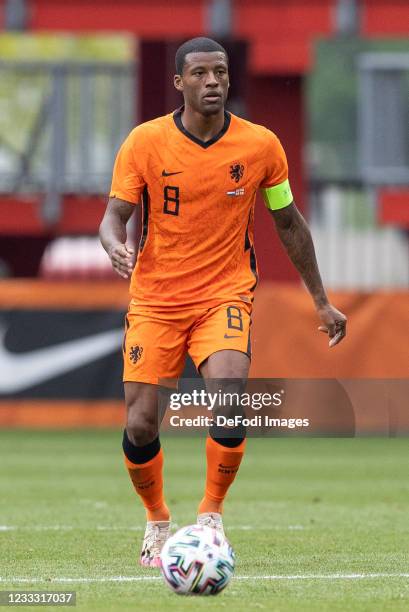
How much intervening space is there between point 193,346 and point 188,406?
510mm

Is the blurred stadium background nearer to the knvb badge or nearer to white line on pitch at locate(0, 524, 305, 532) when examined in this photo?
white line on pitch at locate(0, 524, 305, 532)

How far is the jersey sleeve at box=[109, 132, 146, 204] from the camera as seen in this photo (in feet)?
26.8

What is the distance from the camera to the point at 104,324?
60.7 feet

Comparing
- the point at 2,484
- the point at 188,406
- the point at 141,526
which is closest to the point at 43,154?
the point at 2,484

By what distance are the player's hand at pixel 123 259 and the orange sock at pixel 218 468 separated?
1.07 meters

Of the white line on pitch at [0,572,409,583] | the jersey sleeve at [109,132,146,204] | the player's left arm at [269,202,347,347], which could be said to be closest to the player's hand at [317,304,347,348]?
the player's left arm at [269,202,347,347]

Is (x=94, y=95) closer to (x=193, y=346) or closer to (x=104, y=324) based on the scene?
(x=104, y=324)

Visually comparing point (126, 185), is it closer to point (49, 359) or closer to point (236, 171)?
point (236, 171)

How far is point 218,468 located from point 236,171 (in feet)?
4.79

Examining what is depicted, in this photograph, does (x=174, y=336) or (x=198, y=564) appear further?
(x=174, y=336)

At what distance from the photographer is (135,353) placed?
27.0 feet

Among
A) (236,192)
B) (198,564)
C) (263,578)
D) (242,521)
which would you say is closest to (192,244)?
(236,192)

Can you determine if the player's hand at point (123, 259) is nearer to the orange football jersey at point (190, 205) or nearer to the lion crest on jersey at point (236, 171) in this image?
the orange football jersey at point (190, 205)

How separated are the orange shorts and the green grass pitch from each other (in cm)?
98
